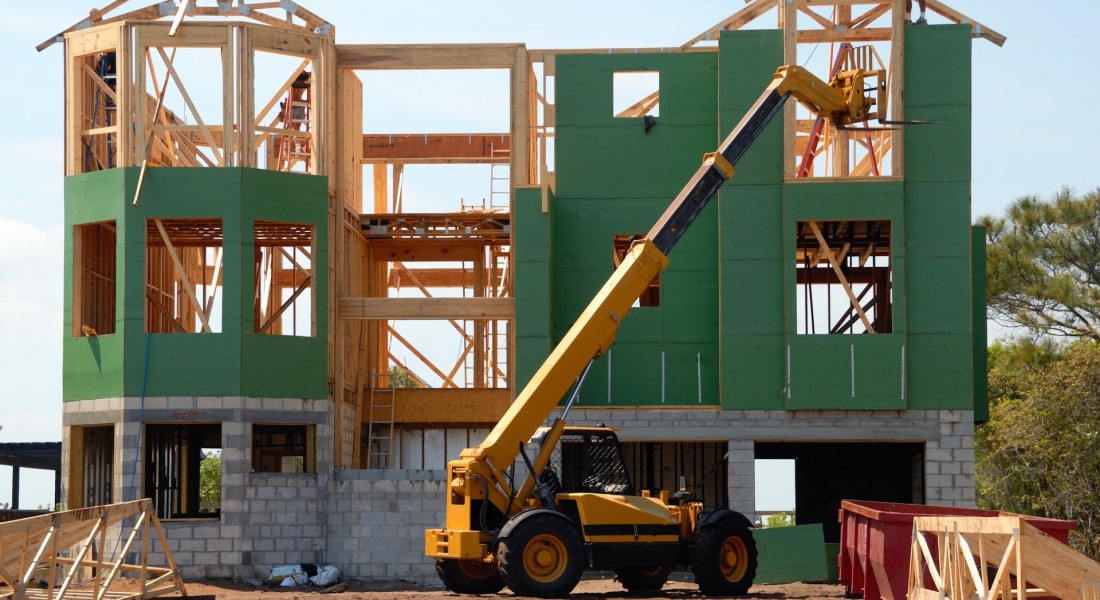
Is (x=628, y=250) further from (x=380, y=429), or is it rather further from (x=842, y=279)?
(x=380, y=429)

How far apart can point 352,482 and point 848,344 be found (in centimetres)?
1069

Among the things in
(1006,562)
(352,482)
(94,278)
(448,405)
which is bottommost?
(352,482)

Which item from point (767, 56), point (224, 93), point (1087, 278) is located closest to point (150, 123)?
point (224, 93)

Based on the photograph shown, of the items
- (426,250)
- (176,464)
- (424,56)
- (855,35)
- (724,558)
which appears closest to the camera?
(724,558)

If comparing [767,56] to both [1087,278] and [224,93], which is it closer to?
[224,93]

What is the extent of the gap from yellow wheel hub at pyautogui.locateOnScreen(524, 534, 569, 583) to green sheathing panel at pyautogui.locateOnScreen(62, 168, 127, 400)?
Result: 1250cm

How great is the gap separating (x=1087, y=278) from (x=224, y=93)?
81.8 feet

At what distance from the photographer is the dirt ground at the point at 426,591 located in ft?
76.9

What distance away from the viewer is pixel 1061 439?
38.8 metres

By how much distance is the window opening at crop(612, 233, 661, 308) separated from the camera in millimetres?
33688

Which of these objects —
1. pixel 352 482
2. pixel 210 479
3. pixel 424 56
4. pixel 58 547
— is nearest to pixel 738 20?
pixel 424 56

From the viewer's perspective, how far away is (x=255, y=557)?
1200 inches

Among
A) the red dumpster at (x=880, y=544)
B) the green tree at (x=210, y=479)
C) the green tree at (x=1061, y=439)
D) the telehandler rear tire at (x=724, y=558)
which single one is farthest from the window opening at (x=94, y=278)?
the green tree at (x=210, y=479)

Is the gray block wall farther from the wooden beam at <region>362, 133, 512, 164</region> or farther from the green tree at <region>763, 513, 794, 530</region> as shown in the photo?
the green tree at <region>763, 513, 794, 530</region>
